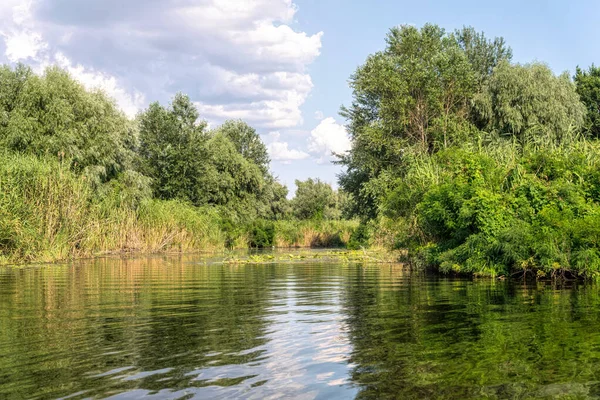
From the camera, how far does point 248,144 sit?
85438 millimetres

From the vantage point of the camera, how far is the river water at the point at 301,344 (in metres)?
5.86

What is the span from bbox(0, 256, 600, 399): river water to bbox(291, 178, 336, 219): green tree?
7816 centimetres

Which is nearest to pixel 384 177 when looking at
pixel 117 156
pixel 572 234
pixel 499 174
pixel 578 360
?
pixel 117 156

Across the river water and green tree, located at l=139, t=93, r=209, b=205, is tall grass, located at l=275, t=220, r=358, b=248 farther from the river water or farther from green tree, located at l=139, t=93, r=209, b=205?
the river water

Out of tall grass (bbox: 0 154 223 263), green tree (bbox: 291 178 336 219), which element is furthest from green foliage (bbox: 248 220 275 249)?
green tree (bbox: 291 178 336 219)

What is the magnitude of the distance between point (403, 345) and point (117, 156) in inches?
1599

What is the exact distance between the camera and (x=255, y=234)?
60.5m

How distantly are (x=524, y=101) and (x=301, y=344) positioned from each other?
40.9 metres

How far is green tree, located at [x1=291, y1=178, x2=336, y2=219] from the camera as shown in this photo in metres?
97.3

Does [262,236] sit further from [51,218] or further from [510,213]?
[510,213]

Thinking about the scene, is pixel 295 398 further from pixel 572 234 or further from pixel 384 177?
pixel 384 177

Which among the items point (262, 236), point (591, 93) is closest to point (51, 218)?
point (262, 236)

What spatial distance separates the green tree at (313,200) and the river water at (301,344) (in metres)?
78.2

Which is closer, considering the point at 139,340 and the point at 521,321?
the point at 139,340
